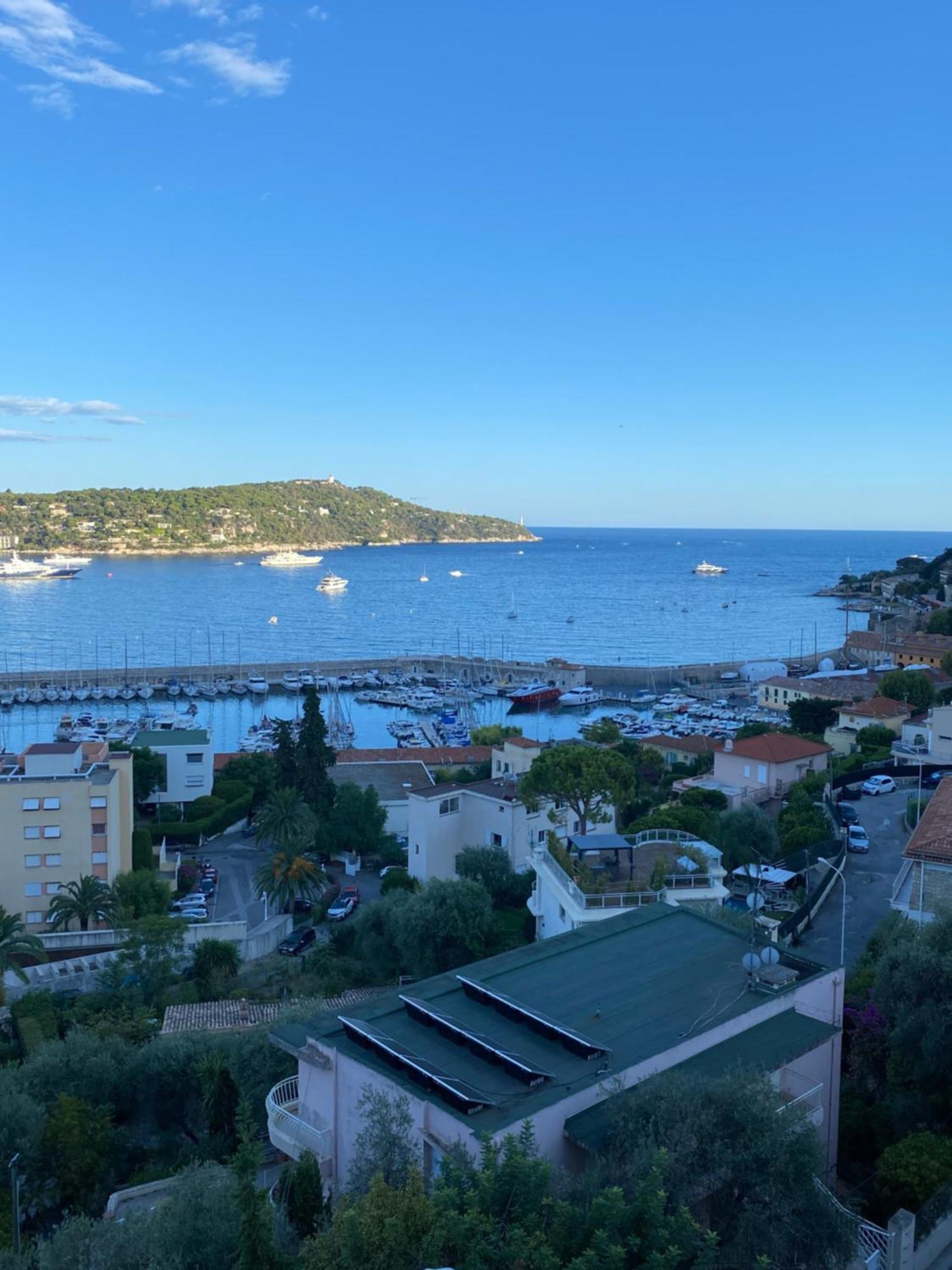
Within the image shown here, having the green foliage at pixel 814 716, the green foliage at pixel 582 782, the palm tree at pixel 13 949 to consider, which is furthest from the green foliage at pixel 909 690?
the palm tree at pixel 13 949

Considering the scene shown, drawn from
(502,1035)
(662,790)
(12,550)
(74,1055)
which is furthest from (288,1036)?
(12,550)

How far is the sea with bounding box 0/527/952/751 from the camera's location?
58062 mm

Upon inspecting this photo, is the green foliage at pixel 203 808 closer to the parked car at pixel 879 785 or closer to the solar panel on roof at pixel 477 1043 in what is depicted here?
the parked car at pixel 879 785

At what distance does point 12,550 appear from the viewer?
168625 millimetres

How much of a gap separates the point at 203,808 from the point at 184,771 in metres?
1.32

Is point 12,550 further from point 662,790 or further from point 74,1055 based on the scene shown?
point 74,1055

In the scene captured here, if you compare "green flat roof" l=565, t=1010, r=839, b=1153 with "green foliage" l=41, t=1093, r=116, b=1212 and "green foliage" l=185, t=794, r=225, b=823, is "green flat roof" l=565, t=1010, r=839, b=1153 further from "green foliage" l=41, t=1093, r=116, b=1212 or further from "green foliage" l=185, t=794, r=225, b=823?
"green foliage" l=185, t=794, r=225, b=823

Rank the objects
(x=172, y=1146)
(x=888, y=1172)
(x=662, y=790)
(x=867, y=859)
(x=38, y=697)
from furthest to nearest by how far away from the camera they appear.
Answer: (x=38, y=697), (x=662, y=790), (x=867, y=859), (x=172, y=1146), (x=888, y=1172)

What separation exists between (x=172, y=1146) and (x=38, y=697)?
49.0 metres

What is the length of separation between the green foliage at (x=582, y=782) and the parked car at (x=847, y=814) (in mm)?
4012

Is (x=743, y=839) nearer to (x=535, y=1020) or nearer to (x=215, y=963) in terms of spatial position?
(x=215, y=963)

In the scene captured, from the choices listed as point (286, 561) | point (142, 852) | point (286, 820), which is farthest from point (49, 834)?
point (286, 561)

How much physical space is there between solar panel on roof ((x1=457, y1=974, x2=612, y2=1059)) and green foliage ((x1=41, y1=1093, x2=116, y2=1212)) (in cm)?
389

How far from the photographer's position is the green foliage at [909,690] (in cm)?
3634
